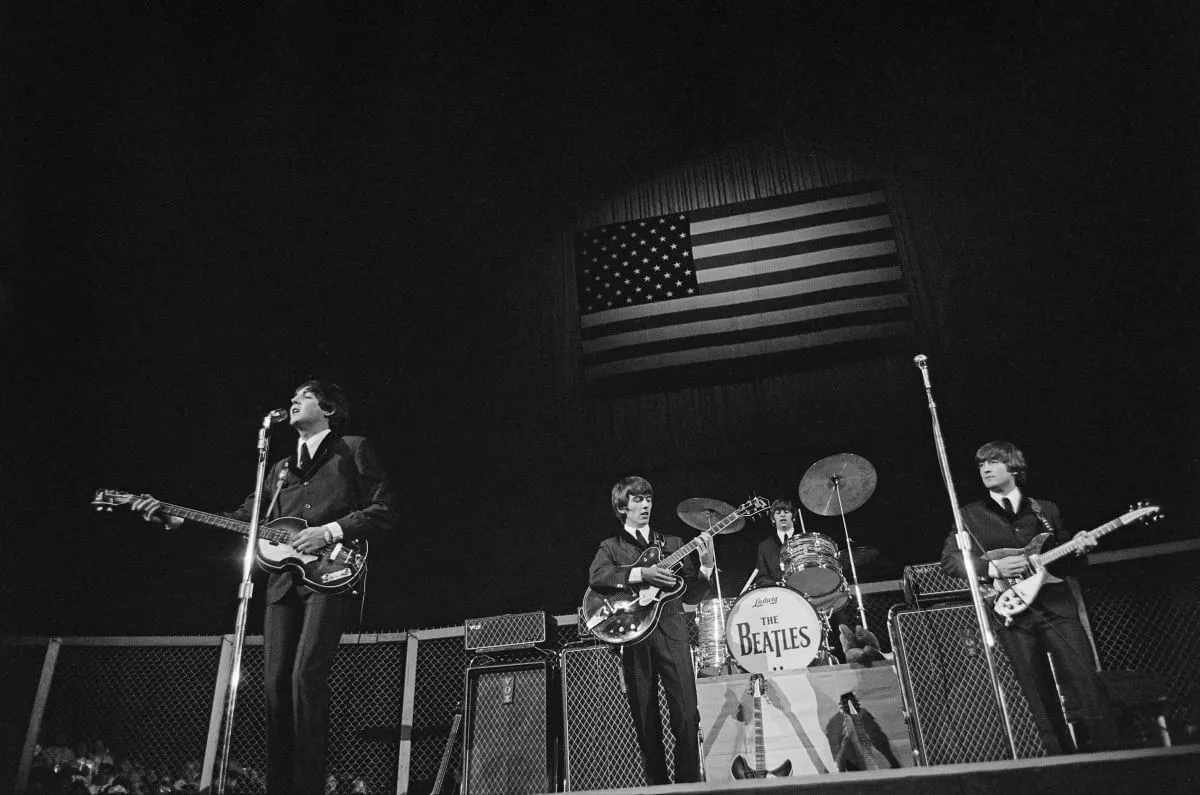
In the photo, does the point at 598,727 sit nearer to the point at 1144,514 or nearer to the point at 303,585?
the point at 303,585

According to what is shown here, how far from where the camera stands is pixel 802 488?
6.95 m

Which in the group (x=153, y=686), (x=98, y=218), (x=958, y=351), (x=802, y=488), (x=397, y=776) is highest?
(x=98, y=218)

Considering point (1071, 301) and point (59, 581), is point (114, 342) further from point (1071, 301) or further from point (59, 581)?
point (1071, 301)

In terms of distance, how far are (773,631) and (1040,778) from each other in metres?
3.10

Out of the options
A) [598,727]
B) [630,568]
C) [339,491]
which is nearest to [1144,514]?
[630,568]

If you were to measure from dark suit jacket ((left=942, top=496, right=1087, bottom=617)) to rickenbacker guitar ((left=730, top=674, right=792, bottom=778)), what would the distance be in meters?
1.52

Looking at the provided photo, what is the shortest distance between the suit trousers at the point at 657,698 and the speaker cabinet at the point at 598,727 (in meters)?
0.74

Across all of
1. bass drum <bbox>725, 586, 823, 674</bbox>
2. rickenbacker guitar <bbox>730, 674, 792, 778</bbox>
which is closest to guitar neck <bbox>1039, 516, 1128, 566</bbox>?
bass drum <bbox>725, 586, 823, 674</bbox>

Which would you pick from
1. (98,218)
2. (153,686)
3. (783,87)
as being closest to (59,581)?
(153,686)

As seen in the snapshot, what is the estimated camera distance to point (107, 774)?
596 centimetres

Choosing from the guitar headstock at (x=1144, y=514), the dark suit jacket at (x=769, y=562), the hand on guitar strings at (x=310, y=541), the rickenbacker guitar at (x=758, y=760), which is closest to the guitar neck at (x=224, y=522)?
the hand on guitar strings at (x=310, y=541)

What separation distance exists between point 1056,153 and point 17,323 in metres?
9.85

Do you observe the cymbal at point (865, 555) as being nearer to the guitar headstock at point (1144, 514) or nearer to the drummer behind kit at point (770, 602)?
the drummer behind kit at point (770, 602)

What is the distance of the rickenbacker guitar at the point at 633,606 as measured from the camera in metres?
4.87
